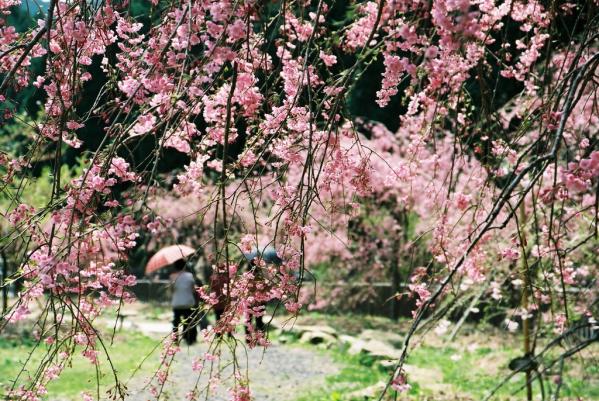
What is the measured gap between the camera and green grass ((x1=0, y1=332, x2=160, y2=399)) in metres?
6.33

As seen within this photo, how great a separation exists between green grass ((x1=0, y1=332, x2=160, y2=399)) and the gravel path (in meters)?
0.33

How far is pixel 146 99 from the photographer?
253 centimetres

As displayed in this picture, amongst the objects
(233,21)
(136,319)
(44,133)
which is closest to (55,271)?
(44,133)

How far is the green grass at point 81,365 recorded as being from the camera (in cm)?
633

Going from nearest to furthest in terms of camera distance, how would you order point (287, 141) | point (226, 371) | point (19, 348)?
point (287, 141) < point (226, 371) < point (19, 348)

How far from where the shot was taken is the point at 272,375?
7.43 m

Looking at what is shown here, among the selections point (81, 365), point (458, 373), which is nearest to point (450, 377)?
point (458, 373)

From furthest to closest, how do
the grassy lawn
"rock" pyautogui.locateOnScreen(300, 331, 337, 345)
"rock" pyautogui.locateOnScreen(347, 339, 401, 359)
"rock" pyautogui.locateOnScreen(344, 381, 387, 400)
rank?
1. "rock" pyautogui.locateOnScreen(300, 331, 337, 345)
2. "rock" pyautogui.locateOnScreen(347, 339, 401, 359)
3. the grassy lawn
4. "rock" pyautogui.locateOnScreen(344, 381, 387, 400)

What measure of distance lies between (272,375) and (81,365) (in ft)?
6.23

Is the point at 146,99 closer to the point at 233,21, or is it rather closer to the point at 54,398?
the point at 233,21

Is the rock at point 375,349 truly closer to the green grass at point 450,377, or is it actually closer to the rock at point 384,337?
the green grass at point 450,377

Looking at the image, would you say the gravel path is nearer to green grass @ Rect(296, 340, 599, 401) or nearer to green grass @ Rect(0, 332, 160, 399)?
green grass @ Rect(296, 340, 599, 401)

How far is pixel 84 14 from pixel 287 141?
2.55 feet

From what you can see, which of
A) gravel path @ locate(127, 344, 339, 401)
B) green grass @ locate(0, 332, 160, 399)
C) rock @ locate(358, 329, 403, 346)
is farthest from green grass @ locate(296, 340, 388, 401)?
green grass @ locate(0, 332, 160, 399)
